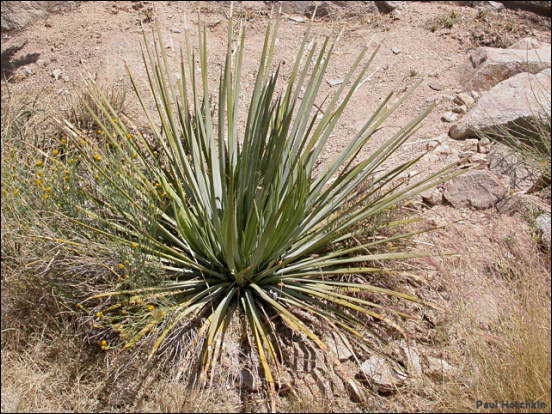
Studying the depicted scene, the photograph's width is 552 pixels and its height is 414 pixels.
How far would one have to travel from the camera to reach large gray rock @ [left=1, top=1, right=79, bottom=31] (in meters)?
5.21

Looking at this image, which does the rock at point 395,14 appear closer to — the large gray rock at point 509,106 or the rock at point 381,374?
the large gray rock at point 509,106

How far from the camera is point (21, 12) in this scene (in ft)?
17.2

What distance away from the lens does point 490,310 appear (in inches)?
94.0

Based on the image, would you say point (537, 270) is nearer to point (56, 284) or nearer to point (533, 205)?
point (533, 205)

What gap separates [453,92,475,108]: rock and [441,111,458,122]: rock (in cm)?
15

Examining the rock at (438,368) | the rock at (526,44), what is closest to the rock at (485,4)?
the rock at (526,44)

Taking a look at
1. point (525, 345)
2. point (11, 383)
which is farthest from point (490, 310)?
point (11, 383)

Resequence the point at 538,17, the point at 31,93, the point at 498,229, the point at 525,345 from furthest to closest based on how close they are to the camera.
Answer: the point at 538,17 → the point at 31,93 → the point at 498,229 → the point at 525,345

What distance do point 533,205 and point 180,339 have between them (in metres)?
2.32

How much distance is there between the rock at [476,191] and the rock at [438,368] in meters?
1.29

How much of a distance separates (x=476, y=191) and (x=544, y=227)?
50 cm

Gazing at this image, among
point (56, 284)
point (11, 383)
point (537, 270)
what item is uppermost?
point (537, 270)

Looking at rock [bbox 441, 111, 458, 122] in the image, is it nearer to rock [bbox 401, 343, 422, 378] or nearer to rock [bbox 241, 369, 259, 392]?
rock [bbox 401, 343, 422, 378]

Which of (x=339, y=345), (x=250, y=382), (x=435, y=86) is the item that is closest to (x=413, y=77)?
(x=435, y=86)
